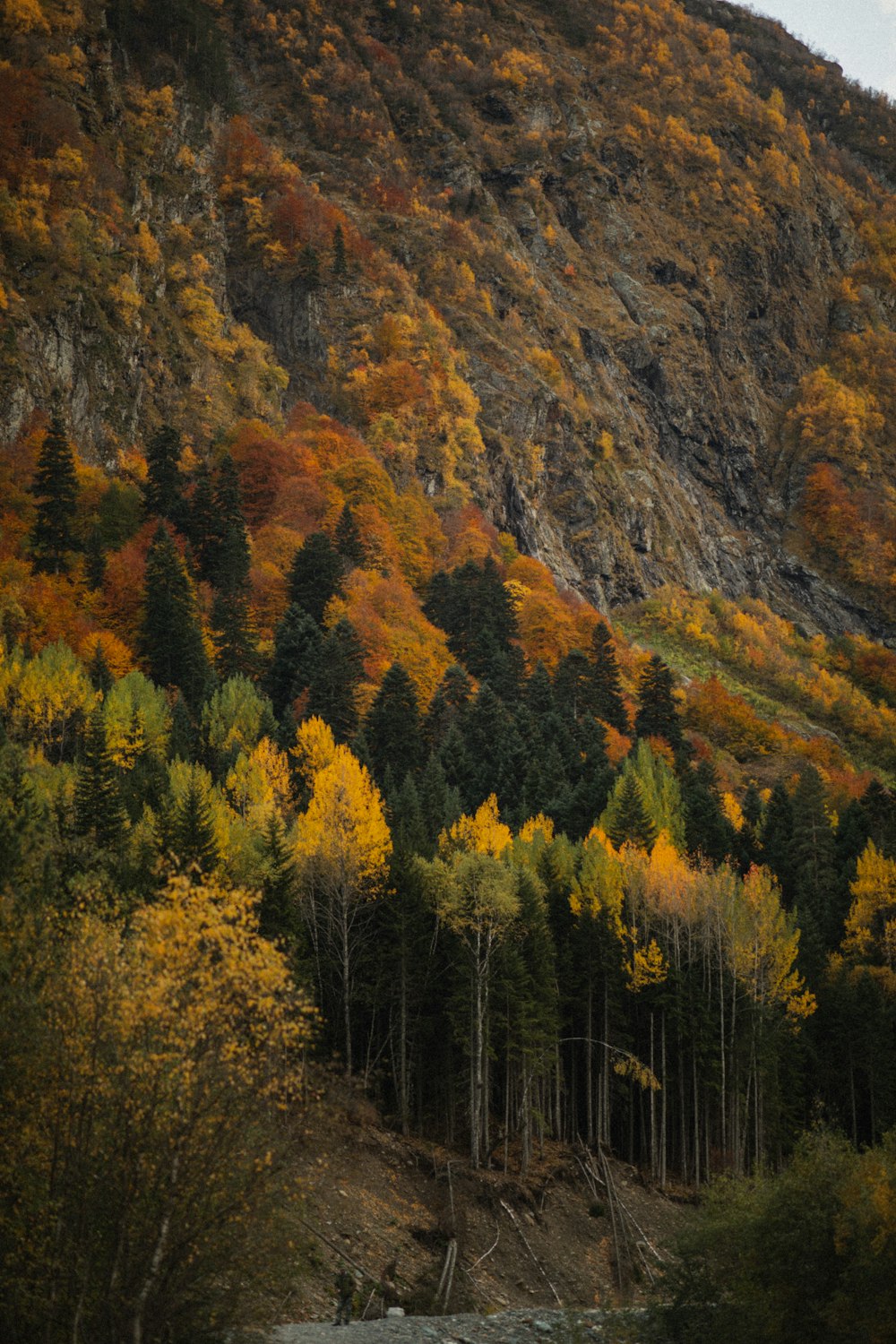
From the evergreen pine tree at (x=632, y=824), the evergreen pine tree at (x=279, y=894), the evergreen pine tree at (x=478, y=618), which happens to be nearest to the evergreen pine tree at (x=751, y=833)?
the evergreen pine tree at (x=632, y=824)

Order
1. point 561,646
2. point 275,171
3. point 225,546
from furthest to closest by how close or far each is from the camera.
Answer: point 275,171 → point 561,646 → point 225,546

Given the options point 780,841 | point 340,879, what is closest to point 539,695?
point 780,841

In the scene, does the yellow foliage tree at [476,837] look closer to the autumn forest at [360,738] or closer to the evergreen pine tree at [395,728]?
the autumn forest at [360,738]

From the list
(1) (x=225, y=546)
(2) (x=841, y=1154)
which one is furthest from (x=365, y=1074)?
(1) (x=225, y=546)

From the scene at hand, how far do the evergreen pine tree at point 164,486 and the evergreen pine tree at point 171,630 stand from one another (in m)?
12.2

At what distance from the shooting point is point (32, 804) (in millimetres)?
43219

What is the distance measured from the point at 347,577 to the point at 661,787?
38.6 metres

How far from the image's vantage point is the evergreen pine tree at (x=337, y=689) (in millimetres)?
84812

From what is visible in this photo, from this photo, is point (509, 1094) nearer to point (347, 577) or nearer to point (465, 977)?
point (465, 977)

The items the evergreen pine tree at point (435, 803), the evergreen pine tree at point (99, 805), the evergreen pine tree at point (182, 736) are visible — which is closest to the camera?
the evergreen pine tree at point (99, 805)

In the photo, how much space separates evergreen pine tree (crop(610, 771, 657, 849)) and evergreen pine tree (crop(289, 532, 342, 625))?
39423mm

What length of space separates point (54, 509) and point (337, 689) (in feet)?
90.3

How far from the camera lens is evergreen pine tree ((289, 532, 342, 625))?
10119 cm

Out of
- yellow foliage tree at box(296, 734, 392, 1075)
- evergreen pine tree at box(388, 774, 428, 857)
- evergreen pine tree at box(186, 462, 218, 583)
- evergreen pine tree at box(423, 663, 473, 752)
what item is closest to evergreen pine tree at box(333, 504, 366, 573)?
evergreen pine tree at box(186, 462, 218, 583)
